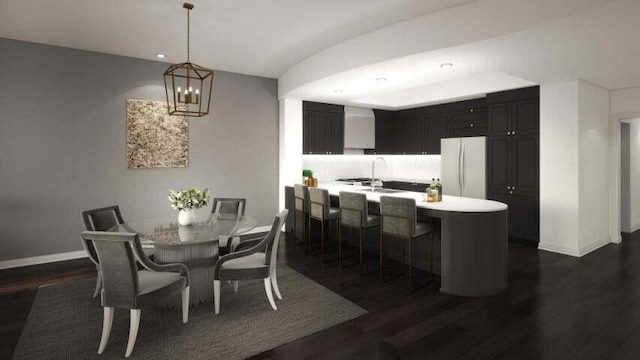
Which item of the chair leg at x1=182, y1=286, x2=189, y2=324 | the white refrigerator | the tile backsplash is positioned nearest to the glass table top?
the chair leg at x1=182, y1=286, x2=189, y2=324

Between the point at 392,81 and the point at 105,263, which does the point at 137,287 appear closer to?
the point at 105,263

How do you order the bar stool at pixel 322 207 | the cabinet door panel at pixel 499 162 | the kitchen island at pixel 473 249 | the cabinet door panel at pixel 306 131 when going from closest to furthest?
1. the kitchen island at pixel 473 249
2. the bar stool at pixel 322 207
3. the cabinet door panel at pixel 499 162
4. the cabinet door panel at pixel 306 131

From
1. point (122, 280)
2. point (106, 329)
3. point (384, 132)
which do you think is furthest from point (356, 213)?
point (384, 132)

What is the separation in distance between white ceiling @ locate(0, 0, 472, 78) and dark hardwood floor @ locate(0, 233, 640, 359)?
9.84 ft

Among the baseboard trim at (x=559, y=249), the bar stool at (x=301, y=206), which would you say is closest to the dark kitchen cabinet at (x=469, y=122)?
the baseboard trim at (x=559, y=249)

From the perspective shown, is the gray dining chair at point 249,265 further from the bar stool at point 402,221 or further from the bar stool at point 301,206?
the bar stool at point 301,206

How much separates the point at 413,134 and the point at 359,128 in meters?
1.29

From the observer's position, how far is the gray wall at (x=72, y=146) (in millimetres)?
4602

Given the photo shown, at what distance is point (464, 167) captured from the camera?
644 cm

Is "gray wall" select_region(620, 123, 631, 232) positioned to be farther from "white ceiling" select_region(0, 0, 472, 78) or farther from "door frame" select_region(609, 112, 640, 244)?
"white ceiling" select_region(0, 0, 472, 78)

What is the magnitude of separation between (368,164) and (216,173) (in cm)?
380

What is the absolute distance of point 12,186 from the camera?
4590 mm

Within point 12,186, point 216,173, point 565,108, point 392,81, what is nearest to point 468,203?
point 392,81

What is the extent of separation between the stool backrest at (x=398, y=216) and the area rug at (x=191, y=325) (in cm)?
97
